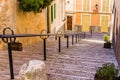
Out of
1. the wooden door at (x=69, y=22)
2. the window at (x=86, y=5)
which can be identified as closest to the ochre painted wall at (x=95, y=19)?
the window at (x=86, y=5)

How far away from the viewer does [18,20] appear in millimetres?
9094

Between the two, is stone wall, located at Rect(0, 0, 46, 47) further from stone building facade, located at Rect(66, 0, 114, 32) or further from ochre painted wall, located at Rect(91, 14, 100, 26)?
ochre painted wall, located at Rect(91, 14, 100, 26)

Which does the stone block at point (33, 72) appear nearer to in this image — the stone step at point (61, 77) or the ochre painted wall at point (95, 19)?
the stone step at point (61, 77)

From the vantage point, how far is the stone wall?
25.9 feet

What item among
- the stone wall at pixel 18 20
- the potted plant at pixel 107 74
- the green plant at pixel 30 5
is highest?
the green plant at pixel 30 5

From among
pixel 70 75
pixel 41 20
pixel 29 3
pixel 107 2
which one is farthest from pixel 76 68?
pixel 107 2

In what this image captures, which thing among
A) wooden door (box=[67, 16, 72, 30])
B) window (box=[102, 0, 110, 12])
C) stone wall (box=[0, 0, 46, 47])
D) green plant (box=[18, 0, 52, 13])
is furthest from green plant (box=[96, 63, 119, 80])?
wooden door (box=[67, 16, 72, 30])

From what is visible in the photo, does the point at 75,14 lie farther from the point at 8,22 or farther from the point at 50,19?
the point at 8,22

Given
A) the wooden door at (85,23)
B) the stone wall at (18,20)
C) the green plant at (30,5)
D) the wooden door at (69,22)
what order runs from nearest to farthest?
the stone wall at (18,20) < the green plant at (30,5) < the wooden door at (85,23) < the wooden door at (69,22)

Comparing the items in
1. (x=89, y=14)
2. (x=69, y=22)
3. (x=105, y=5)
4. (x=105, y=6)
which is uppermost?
(x=105, y=5)

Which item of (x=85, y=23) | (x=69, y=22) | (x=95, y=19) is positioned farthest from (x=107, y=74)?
(x=69, y=22)

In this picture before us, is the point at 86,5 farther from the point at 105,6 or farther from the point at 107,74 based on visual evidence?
the point at 107,74

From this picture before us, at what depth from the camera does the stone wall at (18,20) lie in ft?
25.9

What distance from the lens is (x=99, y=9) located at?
29641mm
